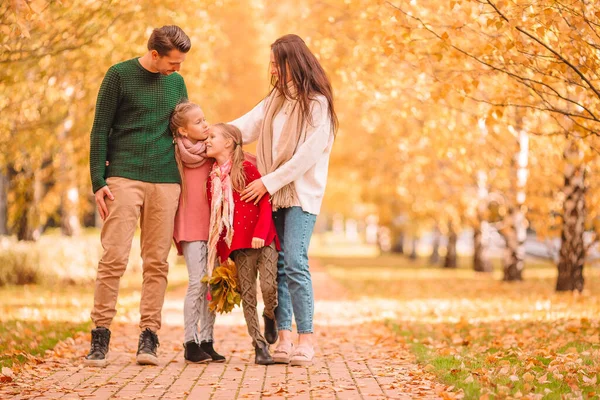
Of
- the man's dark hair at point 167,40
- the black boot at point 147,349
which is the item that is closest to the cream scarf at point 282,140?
the man's dark hair at point 167,40

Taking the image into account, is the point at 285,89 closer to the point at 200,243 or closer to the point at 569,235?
the point at 200,243

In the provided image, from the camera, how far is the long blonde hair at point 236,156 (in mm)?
6172

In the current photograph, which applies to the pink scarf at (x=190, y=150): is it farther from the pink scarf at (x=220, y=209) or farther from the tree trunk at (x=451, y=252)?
the tree trunk at (x=451, y=252)

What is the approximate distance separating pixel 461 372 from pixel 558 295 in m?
8.35

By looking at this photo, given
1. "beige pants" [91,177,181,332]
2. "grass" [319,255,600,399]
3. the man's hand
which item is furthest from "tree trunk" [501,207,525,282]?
the man's hand

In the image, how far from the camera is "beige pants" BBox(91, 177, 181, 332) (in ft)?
20.1

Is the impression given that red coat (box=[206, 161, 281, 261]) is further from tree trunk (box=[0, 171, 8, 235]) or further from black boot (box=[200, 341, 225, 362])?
tree trunk (box=[0, 171, 8, 235])

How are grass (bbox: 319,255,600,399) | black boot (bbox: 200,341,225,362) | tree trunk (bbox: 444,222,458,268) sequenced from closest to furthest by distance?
grass (bbox: 319,255,600,399) → black boot (bbox: 200,341,225,362) → tree trunk (bbox: 444,222,458,268)

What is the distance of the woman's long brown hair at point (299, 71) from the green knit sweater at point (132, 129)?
0.86 m

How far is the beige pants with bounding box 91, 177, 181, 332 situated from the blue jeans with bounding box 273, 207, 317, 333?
80 cm

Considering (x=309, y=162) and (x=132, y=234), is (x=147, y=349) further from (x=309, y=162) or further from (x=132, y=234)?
(x=309, y=162)

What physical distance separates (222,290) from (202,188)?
768 millimetres

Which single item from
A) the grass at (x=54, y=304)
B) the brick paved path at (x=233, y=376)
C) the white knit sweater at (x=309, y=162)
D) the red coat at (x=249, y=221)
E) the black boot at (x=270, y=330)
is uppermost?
the white knit sweater at (x=309, y=162)

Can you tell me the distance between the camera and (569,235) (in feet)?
46.6
